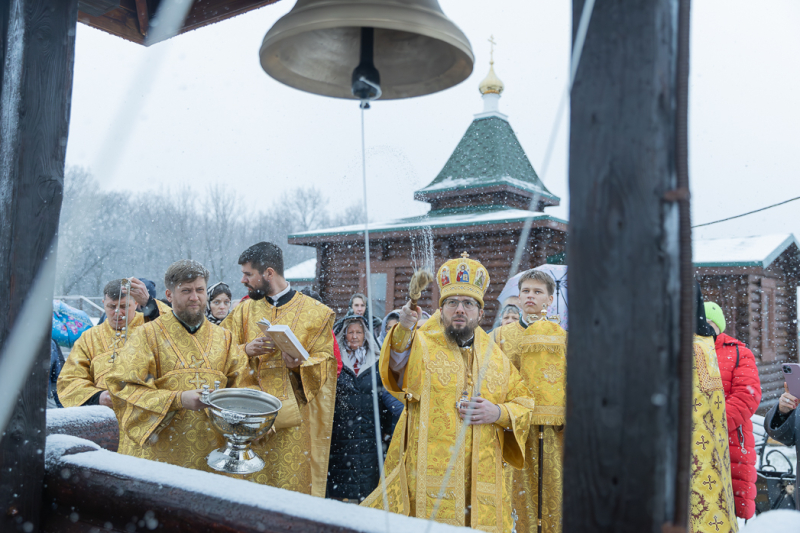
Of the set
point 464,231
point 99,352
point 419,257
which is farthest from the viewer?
point 419,257

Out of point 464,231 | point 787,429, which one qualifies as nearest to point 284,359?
point 787,429

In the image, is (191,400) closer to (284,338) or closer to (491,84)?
(284,338)

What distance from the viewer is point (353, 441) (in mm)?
4574

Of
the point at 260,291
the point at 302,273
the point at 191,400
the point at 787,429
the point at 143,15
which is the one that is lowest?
the point at 787,429

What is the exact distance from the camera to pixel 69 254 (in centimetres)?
3538

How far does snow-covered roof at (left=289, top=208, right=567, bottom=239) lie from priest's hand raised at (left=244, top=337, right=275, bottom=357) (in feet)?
23.1

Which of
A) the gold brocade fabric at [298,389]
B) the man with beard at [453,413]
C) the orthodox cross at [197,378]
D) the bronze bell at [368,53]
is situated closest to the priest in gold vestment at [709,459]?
the man with beard at [453,413]

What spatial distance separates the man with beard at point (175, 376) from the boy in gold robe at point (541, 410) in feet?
5.65

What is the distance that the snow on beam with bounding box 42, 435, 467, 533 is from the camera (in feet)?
4.90

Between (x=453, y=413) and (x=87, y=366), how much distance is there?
7.36 feet

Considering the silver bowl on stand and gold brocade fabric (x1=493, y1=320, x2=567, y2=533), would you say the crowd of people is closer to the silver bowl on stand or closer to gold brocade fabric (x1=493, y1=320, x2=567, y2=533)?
gold brocade fabric (x1=493, y1=320, x2=567, y2=533)

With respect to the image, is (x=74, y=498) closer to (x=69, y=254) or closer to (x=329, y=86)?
(x=329, y=86)

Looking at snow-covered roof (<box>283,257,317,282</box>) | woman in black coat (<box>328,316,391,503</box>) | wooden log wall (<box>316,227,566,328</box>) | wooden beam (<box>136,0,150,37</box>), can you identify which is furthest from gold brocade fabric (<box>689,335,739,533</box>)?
snow-covered roof (<box>283,257,317,282</box>)

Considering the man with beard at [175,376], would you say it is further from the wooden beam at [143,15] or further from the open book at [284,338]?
the wooden beam at [143,15]
